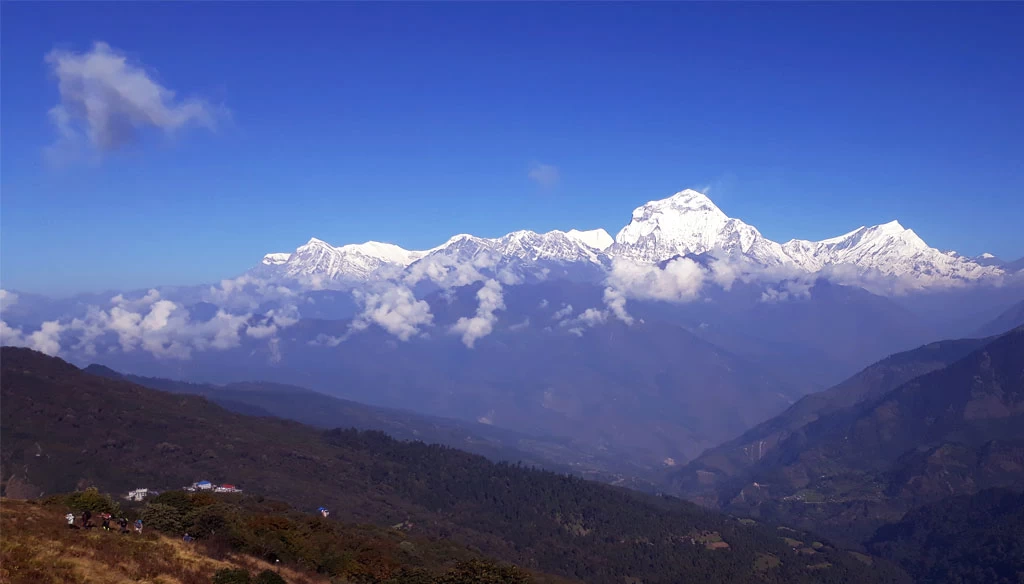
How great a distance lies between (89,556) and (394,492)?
149 metres

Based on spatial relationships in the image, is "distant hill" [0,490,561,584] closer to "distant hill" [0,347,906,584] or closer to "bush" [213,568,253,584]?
"bush" [213,568,253,584]

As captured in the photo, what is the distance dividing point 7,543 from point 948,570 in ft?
717

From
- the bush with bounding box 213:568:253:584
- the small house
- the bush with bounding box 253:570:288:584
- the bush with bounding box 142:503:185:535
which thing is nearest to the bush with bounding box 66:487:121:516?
the bush with bounding box 142:503:185:535

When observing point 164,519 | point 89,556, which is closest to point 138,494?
point 164,519

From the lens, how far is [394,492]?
175750 mm

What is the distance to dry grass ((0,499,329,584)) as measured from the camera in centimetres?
2833

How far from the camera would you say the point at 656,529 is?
6811 inches

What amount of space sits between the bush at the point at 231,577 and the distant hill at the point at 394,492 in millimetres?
97695

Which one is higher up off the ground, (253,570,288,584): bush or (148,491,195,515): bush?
(148,491,195,515): bush

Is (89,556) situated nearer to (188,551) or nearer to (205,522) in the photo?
(188,551)

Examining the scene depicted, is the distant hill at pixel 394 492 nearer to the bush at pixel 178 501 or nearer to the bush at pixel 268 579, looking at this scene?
the bush at pixel 178 501

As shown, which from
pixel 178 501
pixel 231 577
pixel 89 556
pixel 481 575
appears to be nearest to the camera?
pixel 89 556

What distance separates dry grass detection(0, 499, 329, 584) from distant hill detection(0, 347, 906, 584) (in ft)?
300

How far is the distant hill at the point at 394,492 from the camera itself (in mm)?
141250
